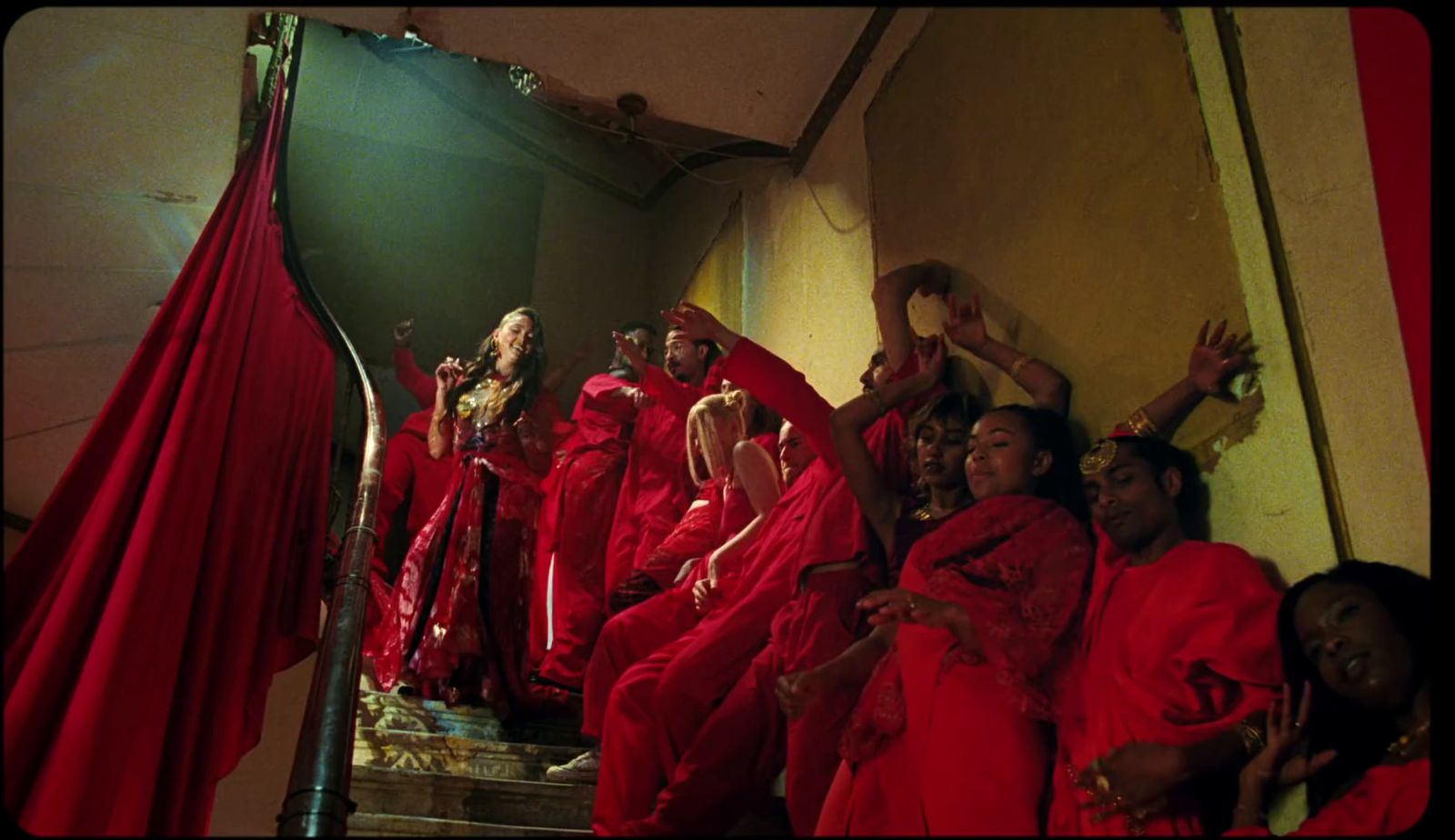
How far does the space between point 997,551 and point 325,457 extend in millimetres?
2405

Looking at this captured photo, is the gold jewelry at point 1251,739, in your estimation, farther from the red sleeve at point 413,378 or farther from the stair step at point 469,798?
the red sleeve at point 413,378

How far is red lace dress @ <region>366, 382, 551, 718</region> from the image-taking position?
4289 mm

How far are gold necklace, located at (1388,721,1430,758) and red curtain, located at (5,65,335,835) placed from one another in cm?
232

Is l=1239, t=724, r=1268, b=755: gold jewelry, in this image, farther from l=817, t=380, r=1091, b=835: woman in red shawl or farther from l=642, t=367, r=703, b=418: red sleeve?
l=642, t=367, r=703, b=418: red sleeve

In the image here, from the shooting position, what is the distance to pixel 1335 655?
1.97 m

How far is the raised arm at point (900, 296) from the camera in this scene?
337 cm

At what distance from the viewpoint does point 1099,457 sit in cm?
254

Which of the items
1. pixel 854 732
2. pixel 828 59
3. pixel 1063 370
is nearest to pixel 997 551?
pixel 854 732

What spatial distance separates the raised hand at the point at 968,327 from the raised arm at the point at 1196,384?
548mm

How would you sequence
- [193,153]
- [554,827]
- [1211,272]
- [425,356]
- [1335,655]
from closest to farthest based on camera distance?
[1335,655]
[1211,272]
[554,827]
[193,153]
[425,356]

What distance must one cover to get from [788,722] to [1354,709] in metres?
1.22

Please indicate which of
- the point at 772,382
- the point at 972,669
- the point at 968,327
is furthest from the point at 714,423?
the point at 972,669

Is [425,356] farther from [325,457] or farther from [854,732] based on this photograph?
[854,732]

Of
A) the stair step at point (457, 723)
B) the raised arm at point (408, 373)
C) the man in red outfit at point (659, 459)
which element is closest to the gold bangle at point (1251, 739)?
the man in red outfit at point (659, 459)
